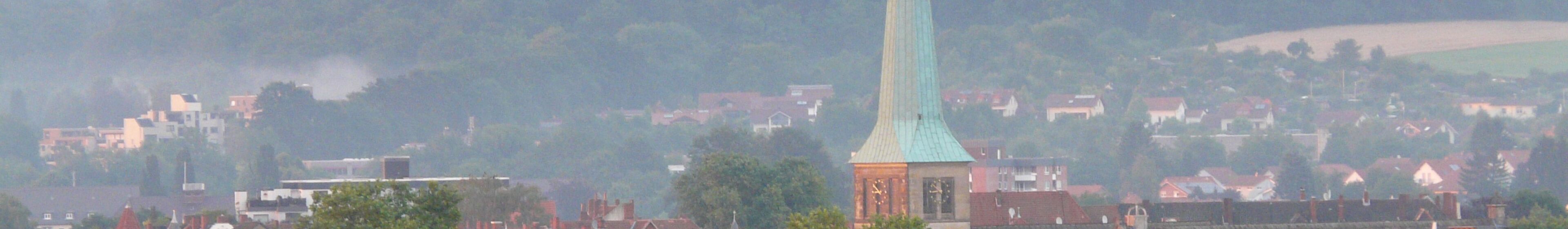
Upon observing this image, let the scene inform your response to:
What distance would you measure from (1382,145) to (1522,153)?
23588 millimetres

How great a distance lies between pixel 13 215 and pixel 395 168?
1274cm

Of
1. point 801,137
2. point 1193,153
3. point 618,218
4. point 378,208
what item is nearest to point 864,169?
point 378,208

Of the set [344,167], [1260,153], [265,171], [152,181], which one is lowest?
[152,181]

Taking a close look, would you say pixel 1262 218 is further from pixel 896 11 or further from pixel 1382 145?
pixel 1382 145

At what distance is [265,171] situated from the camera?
15175cm

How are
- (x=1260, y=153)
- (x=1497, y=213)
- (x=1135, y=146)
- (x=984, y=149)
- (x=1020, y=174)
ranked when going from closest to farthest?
(x=1497, y=213)
(x=1020, y=174)
(x=984, y=149)
(x=1135, y=146)
(x=1260, y=153)

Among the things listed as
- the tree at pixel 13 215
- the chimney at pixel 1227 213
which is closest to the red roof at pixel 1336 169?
the tree at pixel 13 215

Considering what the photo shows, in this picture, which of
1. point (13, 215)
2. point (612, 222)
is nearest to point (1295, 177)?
point (13, 215)

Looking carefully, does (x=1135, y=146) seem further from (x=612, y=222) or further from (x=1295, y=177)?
(x=612, y=222)

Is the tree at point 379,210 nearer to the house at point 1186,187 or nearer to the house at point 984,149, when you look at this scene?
the house at point 984,149

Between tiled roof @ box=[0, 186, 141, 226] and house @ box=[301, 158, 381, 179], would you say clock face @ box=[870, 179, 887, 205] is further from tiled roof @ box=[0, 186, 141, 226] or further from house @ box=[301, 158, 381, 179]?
house @ box=[301, 158, 381, 179]

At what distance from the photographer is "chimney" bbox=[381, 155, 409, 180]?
364ft

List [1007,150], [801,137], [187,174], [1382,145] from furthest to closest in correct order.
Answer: [1382,145]
[1007,150]
[187,174]
[801,137]

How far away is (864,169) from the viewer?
48062 mm
